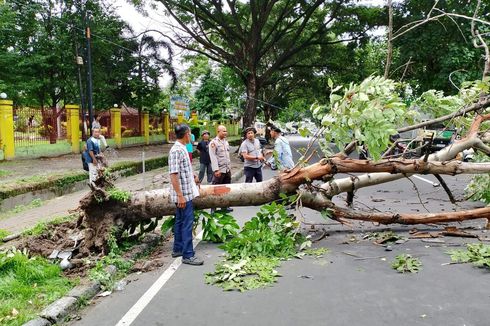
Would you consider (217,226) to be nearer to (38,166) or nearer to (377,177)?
(377,177)

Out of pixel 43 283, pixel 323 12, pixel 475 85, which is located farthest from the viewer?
pixel 323 12

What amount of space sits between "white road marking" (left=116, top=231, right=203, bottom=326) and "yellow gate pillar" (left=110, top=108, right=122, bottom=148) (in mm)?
17910

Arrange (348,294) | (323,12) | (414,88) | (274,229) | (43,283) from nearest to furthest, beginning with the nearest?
1. (348,294)
2. (43,283)
3. (274,229)
4. (414,88)
5. (323,12)

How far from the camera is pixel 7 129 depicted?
1466cm

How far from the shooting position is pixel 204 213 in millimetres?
6402

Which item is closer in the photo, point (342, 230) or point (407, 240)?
point (407, 240)

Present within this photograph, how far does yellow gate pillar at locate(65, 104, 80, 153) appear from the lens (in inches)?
732

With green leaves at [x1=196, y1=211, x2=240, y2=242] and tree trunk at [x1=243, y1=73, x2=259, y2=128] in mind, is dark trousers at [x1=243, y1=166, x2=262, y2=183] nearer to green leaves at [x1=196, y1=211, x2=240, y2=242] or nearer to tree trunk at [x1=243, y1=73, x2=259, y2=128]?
green leaves at [x1=196, y1=211, x2=240, y2=242]

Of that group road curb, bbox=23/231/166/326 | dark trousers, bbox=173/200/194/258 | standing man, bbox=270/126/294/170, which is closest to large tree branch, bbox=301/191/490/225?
dark trousers, bbox=173/200/194/258

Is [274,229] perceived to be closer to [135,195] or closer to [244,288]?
[244,288]

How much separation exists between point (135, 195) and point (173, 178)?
115 cm

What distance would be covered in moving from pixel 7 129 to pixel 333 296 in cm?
1378

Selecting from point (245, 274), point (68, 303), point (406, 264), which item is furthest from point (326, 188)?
point (68, 303)

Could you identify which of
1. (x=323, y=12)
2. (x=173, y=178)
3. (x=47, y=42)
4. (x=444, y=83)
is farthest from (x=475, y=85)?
(x=47, y=42)
